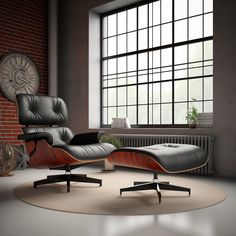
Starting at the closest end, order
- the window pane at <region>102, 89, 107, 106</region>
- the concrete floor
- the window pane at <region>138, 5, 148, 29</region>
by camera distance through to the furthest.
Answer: the concrete floor
the window pane at <region>138, 5, 148, 29</region>
the window pane at <region>102, 89, 107, 106</region>

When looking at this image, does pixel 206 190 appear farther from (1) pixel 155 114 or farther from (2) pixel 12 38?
(2) pixel 12 38

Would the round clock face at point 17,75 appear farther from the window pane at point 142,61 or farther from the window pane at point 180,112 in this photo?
the window pane at point 180,112

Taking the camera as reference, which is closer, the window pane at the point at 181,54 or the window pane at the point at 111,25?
the window pane at the point at 181,54

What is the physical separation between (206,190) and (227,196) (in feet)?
0.89

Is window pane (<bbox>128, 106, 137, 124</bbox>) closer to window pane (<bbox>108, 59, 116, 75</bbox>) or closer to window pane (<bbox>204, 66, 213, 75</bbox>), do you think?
window pane (<bbox>108, 59, 116, 75</bbox>)

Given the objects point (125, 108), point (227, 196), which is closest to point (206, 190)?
point (227, 196)

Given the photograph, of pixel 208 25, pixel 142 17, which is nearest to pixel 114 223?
pixel 208 25

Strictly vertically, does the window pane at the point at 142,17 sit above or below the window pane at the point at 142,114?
above

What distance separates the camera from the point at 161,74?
484 centimetres

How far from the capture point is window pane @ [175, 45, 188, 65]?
15.0ft


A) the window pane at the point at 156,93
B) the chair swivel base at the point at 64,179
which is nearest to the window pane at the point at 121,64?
the window pane at the point at 156,93

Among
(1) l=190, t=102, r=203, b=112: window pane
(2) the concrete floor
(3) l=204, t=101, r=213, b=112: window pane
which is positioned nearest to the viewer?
(2) the concrete floor

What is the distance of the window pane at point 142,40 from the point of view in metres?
5.08

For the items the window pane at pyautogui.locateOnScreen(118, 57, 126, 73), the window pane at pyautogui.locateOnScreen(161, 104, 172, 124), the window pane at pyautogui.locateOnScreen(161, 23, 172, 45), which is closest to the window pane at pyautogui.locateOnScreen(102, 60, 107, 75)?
the window pane at pyautogui.locateOnScreen(118, 57, 126, 73)
